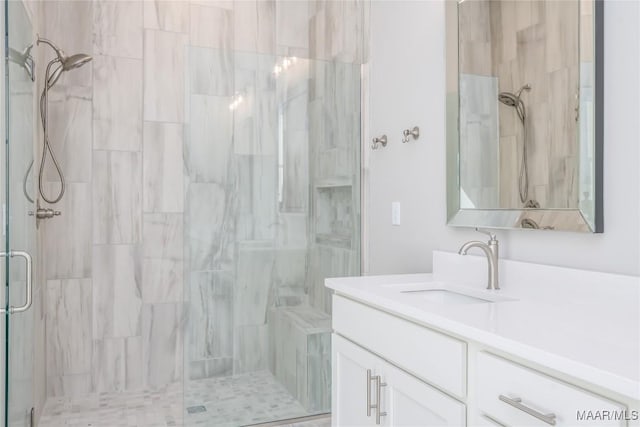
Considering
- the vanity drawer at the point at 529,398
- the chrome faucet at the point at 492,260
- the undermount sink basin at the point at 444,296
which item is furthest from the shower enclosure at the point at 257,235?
the vanity drawer at the point at 529,398

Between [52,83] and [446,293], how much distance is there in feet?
7.67

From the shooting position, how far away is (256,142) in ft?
7.81

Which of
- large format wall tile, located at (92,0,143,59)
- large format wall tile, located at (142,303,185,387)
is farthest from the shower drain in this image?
large format wall tile, located at (92,0,143,59)

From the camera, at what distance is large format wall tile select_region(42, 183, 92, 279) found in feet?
9.20

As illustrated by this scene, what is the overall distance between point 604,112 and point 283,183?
57.0 inches

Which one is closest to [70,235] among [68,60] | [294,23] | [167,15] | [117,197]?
[117,197]

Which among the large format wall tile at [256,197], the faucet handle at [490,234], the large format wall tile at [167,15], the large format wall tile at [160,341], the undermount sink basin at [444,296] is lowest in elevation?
the large format wall tile at [160,341]

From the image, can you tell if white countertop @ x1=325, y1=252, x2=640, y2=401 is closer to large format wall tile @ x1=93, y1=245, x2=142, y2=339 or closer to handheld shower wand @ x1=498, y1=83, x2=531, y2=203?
handheld shower wand @ x1=498, y1=83, x2=531, y2=203

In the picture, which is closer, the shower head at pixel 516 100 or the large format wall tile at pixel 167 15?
the shower head at pixel 516 100

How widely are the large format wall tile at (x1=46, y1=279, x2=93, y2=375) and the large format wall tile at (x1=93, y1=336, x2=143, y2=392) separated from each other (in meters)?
0.06

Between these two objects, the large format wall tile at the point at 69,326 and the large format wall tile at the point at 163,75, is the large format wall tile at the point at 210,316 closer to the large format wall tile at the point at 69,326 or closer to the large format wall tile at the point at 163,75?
the large format wall tile at the point at 69,326

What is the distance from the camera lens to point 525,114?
163 cm

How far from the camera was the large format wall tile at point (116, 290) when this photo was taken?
2.89m

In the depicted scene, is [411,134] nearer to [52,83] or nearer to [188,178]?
[188,178]
